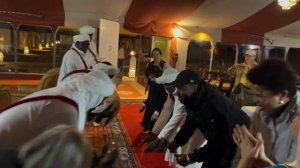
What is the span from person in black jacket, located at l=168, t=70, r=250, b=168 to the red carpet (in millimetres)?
1217

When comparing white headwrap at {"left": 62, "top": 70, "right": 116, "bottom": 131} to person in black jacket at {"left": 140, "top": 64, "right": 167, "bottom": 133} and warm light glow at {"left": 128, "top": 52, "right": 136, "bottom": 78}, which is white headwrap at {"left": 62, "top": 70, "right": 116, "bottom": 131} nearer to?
person in black jacket at {"left": 140, "top": 64, "right": 167, "bottom": 133}

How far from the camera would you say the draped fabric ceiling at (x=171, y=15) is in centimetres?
534

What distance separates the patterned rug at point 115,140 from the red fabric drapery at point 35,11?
2.44 meters

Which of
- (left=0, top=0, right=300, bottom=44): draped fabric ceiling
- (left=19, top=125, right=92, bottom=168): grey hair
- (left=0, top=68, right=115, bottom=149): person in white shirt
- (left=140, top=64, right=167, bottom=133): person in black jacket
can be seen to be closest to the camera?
(left=19, top=125, right=92, bottom=168): grey hair

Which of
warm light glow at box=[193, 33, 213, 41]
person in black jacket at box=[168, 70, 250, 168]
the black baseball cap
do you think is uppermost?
warm light glow at box=[193, 33, 213, 41]

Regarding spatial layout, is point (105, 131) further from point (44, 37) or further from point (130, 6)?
point (44, 37)

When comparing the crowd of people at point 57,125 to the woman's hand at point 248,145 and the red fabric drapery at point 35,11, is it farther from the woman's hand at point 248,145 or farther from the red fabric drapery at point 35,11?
the red fabric drapery at point 35,11

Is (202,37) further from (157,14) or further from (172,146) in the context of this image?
(172,146)

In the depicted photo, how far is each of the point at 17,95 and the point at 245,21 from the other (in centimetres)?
485

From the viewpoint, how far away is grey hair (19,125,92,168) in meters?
0.68

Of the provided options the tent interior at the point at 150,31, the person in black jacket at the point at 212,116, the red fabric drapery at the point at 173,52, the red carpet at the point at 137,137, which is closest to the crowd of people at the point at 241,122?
the person in black jacket at the point at 212,116

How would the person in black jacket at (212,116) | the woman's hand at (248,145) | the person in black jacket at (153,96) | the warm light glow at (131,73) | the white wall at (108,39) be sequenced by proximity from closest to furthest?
the woman's hand at (248,145) → the person in black jacket at (212,116) → the person in black jacket at (153,96) → the white wall at (108,39) → the warm light glow at (131,73)

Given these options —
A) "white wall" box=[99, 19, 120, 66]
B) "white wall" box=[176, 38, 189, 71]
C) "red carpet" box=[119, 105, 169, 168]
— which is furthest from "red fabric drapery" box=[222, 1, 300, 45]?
"red carpet" box=[119, 105, 169, 168]

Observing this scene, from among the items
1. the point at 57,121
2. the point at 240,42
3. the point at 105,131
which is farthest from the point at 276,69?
the point at 240,42
